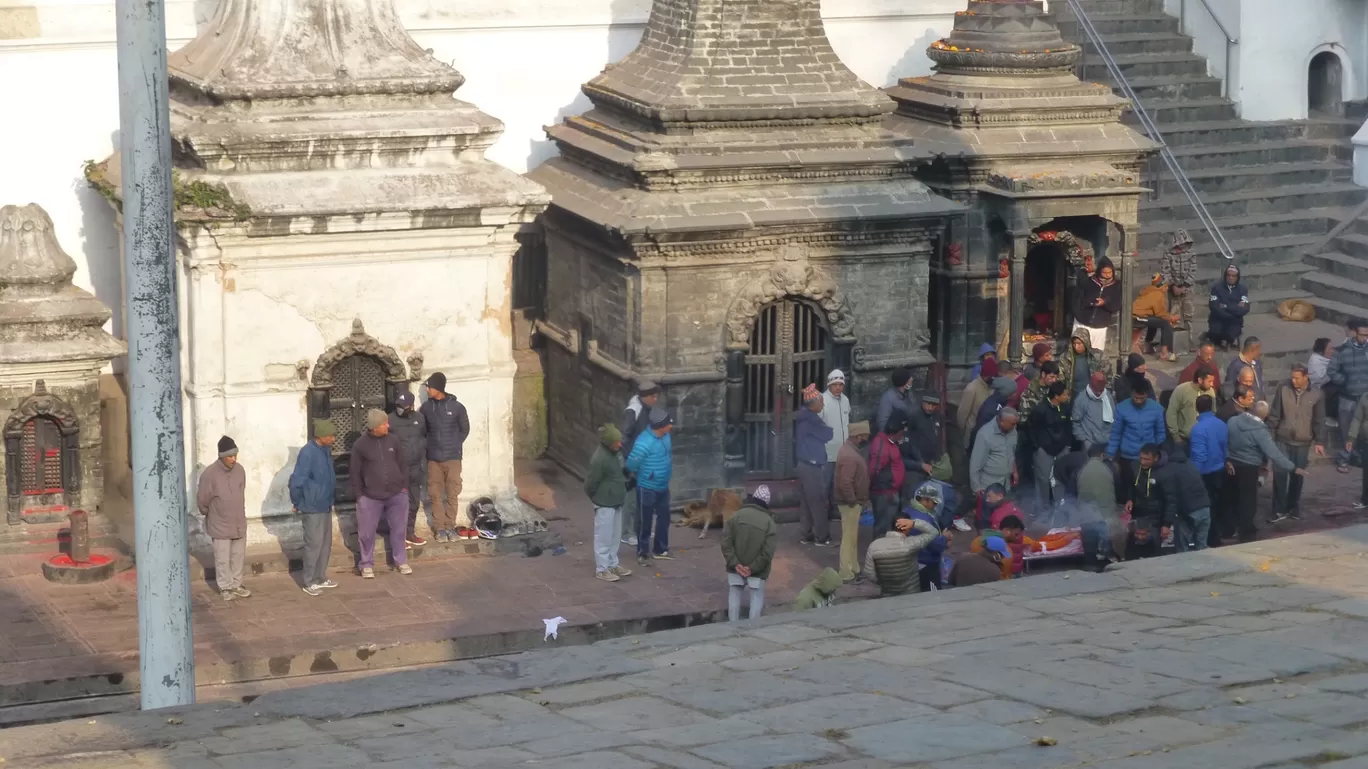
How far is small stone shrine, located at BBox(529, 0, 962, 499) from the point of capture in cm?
1816

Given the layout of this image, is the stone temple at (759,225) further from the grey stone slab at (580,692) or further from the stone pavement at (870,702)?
the grey stone slab at (580,692)

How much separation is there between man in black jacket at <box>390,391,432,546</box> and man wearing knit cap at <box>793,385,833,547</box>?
288cm

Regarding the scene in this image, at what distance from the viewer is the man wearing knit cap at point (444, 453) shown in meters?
16.7

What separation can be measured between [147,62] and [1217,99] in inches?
664

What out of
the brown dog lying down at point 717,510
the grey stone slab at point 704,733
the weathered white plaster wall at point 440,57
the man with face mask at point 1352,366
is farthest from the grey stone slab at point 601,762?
the man with face mask at point 1352,366

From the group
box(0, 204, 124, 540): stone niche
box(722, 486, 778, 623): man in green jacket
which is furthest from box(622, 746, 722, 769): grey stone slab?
box(0, 204, 124, 540): stone niche

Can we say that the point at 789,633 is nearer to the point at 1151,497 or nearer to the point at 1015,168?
the point at 1151,497

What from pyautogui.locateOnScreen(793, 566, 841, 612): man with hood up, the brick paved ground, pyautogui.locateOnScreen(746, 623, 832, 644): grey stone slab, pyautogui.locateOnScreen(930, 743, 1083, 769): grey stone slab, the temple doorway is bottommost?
the brick paved ground

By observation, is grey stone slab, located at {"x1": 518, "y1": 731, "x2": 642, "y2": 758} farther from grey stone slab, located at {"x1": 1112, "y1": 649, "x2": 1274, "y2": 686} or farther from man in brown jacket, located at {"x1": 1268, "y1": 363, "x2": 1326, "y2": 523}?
man in brown jacket, located at {"x1": 1268, "y1": 363, "x2": 1326, "y2": 523}

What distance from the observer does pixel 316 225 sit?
16.3 m

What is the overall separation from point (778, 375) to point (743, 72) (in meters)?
2.58

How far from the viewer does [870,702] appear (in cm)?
985

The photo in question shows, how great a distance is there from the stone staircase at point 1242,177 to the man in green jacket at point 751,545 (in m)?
8.77

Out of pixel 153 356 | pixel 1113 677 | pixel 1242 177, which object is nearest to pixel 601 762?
pixel 1113 677
